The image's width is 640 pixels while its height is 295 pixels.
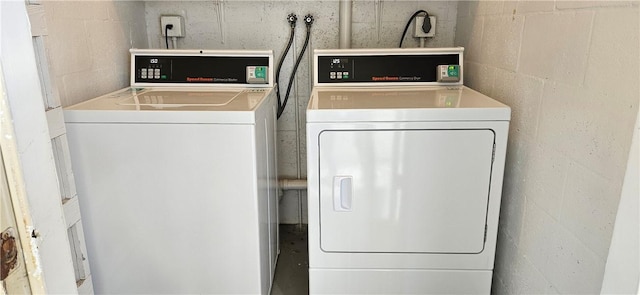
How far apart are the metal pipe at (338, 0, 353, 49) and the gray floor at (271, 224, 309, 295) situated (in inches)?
44.1

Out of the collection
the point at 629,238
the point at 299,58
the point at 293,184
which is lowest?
the point at 293,184

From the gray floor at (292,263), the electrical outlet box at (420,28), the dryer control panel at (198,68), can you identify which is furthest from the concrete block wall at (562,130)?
the dryer control panel at (198,68)

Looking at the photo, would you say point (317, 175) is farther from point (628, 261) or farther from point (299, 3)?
point (299, 3)

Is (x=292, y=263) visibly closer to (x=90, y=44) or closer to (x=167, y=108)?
(x=167, y=108)

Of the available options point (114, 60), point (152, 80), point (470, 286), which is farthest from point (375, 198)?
point (114, 60)

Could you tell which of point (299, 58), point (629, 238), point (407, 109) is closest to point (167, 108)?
point (407, 109)

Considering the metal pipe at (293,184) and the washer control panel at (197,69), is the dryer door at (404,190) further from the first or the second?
the metal pipe at (293,184)

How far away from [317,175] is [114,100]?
819 mm

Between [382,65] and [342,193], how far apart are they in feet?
2.59

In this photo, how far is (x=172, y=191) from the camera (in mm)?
1375

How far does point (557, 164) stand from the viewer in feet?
3.93

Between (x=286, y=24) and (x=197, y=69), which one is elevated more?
(x=286, y=24)

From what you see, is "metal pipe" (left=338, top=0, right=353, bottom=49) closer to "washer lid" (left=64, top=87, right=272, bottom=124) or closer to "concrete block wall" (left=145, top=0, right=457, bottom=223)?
"concrete block wall" (left=145, top=0, right=457, bottom=223)

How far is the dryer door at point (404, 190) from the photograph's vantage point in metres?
1.36
